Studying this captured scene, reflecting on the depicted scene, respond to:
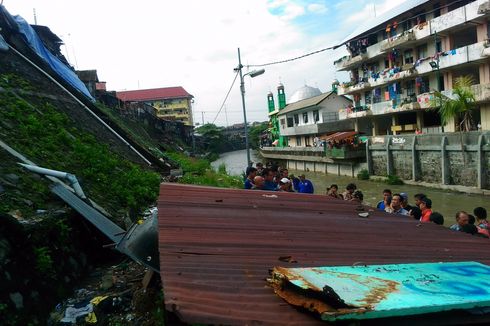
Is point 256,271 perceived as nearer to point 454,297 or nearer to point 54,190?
point 454,297

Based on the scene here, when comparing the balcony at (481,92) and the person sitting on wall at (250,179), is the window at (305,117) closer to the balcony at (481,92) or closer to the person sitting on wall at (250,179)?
the balcony at (481,92)

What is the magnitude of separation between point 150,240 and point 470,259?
8.95 feet

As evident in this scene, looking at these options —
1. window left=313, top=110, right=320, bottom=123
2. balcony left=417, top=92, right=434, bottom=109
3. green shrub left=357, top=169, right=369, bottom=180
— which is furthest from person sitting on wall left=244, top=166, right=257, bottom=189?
window left=313, top=110, right=320, bottom=123

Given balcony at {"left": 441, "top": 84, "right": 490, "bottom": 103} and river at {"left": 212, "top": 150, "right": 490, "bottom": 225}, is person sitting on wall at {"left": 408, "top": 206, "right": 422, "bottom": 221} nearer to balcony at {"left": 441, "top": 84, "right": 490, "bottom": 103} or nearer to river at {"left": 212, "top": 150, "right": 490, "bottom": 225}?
river at {"left": 212, "top": 150, "right": 490, "bottom": 225}

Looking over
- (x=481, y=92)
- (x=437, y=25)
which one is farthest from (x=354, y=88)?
(x=481, y=92)

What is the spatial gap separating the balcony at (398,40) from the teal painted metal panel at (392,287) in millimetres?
26415

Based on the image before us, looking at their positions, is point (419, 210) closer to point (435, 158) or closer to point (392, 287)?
point (392, 287)

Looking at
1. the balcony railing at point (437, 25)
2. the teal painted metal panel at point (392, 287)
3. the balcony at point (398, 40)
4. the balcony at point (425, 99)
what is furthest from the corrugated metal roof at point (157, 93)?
the teal painted metal panel at point (392, 287)

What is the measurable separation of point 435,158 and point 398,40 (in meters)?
9.37

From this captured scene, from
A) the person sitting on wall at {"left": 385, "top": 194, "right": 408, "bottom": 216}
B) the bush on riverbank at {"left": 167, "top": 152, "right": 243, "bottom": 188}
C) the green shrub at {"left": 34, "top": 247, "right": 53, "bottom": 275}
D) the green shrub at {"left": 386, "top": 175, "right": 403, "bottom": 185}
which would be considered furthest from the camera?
the green shrub at {"left": 386, "top": 175, "right": 403, "bottom": 185}

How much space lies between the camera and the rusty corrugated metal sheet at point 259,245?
5.99ft

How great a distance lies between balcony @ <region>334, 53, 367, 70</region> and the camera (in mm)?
31453

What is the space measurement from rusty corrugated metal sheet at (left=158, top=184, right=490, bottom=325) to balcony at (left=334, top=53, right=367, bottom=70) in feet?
95.2

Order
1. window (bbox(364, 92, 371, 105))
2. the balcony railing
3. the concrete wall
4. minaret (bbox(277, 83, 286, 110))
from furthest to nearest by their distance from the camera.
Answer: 1. minaret (bbox(277, 83, 286, 110))
2. window (bbox(364, 92, 371, 105))
3. the balcony railing
4. the concrete wall
